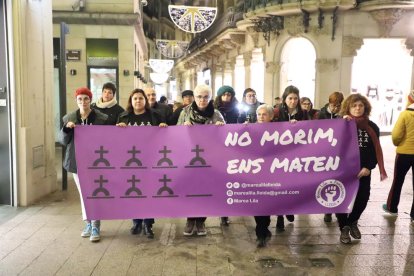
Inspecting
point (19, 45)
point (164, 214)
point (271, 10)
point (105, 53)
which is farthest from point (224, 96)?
point (271, 10)

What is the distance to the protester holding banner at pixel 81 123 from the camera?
15.3ft

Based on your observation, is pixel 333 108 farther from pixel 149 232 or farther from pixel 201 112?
pixel 149 232

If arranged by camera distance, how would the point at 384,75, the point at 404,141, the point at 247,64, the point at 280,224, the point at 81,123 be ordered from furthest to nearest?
the point at 247,64 → the point at 384,75 → the point at 404,141 → the point at 280,224 → the point at 81,123

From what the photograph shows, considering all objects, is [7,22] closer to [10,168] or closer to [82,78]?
[10,168]

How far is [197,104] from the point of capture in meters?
4.73

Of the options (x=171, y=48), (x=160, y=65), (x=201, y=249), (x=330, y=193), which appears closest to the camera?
(x=201, y=249)

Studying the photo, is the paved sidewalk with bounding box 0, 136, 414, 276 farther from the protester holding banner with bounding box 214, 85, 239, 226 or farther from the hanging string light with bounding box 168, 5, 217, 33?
the hanging string light with bounding box 168, 5, 217, 33

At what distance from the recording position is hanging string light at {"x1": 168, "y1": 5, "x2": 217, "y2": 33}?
1123cm

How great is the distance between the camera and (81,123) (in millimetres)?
4805

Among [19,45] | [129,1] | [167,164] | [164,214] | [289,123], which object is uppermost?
[129,1]

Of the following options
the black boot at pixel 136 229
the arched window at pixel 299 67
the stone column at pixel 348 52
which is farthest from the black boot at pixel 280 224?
the arched window at pixel 299 67

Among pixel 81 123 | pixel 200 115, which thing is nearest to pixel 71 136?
pixel 81 123

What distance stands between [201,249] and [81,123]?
77.8 inches

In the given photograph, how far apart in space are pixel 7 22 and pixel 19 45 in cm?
34
